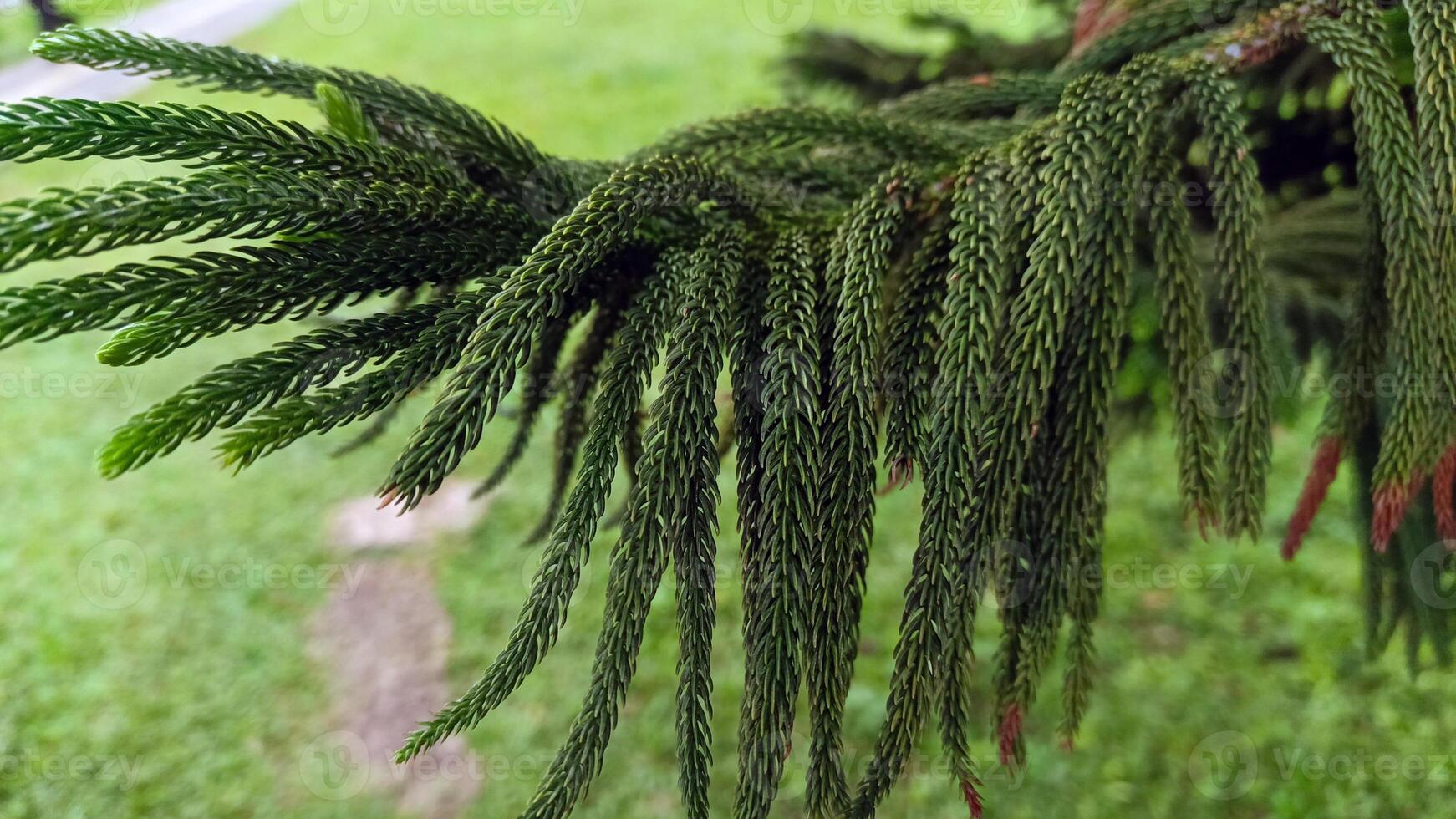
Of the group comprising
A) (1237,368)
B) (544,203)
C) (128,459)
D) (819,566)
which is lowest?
(819,566)

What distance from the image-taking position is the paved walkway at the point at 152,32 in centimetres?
560

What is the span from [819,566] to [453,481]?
14.7ft

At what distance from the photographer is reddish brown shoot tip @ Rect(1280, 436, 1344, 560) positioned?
121 cm

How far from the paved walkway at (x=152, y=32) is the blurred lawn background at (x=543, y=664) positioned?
2.21 ft

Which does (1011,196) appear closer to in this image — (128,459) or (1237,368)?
(1237,368)

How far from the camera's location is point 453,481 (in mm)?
5051

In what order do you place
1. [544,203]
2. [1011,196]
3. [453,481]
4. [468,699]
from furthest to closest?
[453,481] → [544,203] → [1011,196] → [468,699]

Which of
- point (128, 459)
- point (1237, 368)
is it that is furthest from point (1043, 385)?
point (128, 459)
